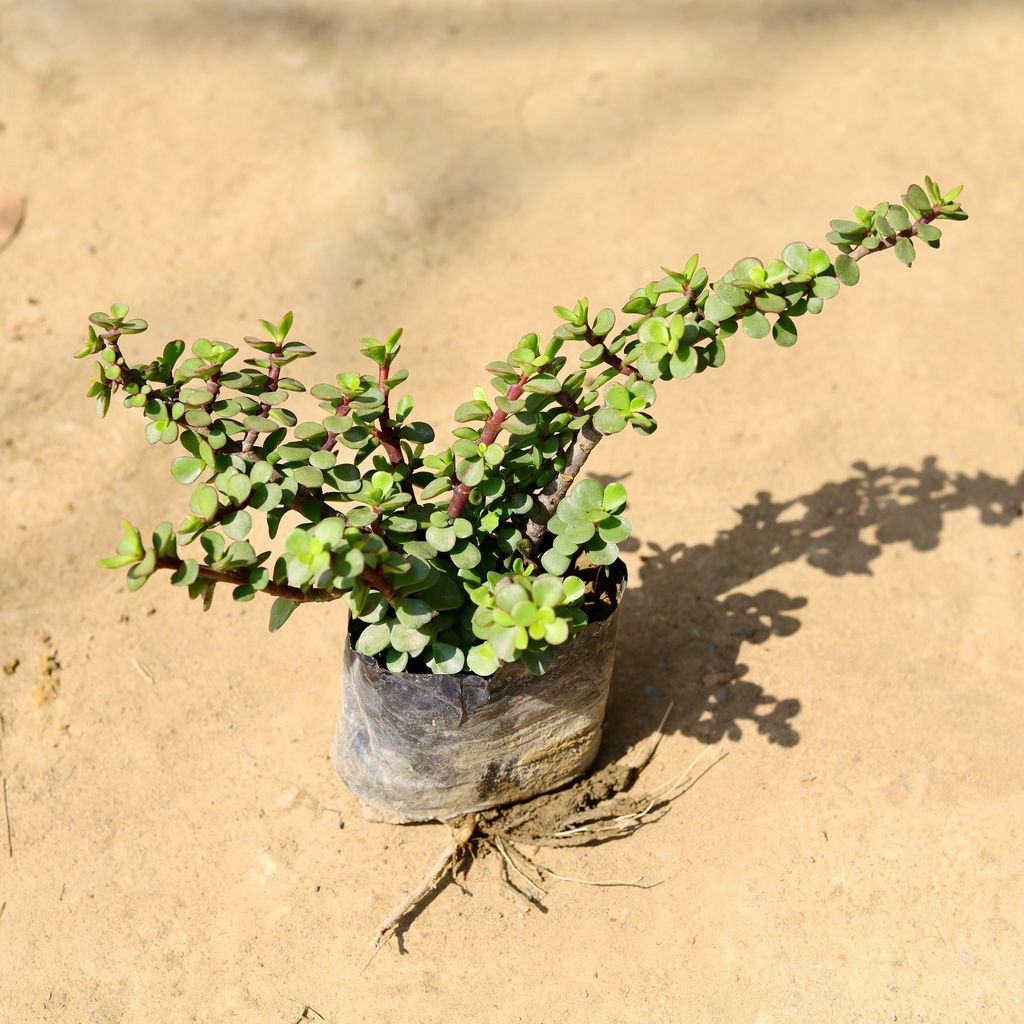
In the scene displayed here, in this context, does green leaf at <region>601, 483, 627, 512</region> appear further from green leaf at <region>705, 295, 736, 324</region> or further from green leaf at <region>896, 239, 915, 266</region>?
green leaf at <region>896, 239, 915, 266</region>

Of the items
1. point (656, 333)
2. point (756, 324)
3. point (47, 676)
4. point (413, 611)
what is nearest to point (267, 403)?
point (413, 611)

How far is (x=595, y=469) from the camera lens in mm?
2971

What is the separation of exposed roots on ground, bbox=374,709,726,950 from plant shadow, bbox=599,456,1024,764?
99 millimetres

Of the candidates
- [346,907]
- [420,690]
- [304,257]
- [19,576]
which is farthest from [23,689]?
[304,257]

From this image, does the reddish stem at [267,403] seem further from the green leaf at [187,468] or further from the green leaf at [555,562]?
the green leaf at [555,562]

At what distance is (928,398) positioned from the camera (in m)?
3.15

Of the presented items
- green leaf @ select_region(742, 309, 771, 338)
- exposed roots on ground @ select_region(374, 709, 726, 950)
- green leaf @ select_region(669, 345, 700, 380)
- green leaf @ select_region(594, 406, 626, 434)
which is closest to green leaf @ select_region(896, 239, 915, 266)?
green leaf @ select_region(742, 309, 771, 338)

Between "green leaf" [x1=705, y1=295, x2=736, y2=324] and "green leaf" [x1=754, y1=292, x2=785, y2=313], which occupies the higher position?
"green leaf" [x1=705, y1=295, x2=736, y2=324]

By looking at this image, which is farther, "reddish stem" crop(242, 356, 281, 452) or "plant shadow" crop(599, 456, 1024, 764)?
"plant shadow" crop(599, 456, 1024, 764)

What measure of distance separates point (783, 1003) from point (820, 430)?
1569 mm

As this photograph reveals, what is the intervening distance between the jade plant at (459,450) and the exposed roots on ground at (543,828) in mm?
509

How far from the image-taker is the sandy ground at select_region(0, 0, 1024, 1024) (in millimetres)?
2148

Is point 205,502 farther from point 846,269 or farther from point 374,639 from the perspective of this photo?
point 846,269

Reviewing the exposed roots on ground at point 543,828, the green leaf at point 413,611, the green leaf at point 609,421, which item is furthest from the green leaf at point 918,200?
the exposed roots on ground at point 543,828
